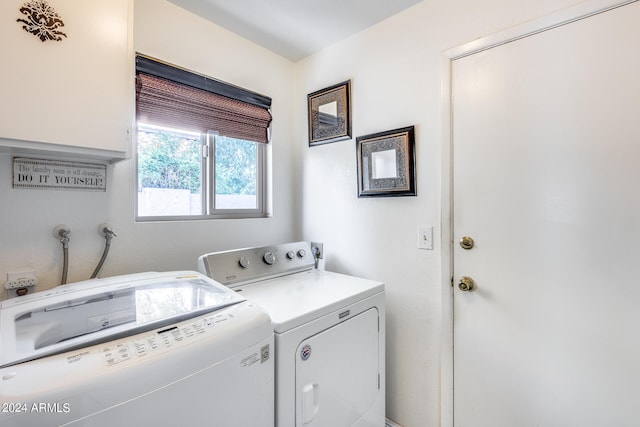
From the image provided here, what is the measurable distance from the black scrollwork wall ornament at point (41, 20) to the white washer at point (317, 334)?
978mm

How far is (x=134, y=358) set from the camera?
677mm

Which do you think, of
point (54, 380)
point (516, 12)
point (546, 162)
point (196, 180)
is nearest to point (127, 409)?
point (54, 380)

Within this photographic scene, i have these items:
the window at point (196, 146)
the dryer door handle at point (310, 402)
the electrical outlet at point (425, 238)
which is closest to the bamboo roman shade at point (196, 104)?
the window at point (196, 146)

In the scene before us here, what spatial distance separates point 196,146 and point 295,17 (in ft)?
3.11

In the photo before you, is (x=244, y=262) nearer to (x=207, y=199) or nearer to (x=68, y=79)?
(x=207, y=199)

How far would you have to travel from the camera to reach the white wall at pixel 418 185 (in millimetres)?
1480

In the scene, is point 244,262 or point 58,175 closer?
point 58,175

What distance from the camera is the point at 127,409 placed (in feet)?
2.06

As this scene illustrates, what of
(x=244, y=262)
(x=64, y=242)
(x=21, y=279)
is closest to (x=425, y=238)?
(x=244, y=262)

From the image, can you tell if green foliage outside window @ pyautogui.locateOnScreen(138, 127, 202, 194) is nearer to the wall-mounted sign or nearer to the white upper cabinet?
the wall-mounted sign

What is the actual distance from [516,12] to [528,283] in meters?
1.17

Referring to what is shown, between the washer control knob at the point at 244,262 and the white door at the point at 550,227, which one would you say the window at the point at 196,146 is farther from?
the white door at the point at 550,227

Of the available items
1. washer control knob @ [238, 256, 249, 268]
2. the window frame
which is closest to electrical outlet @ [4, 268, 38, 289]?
the window frame

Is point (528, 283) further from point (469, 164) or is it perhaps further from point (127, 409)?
point (127, 409)
